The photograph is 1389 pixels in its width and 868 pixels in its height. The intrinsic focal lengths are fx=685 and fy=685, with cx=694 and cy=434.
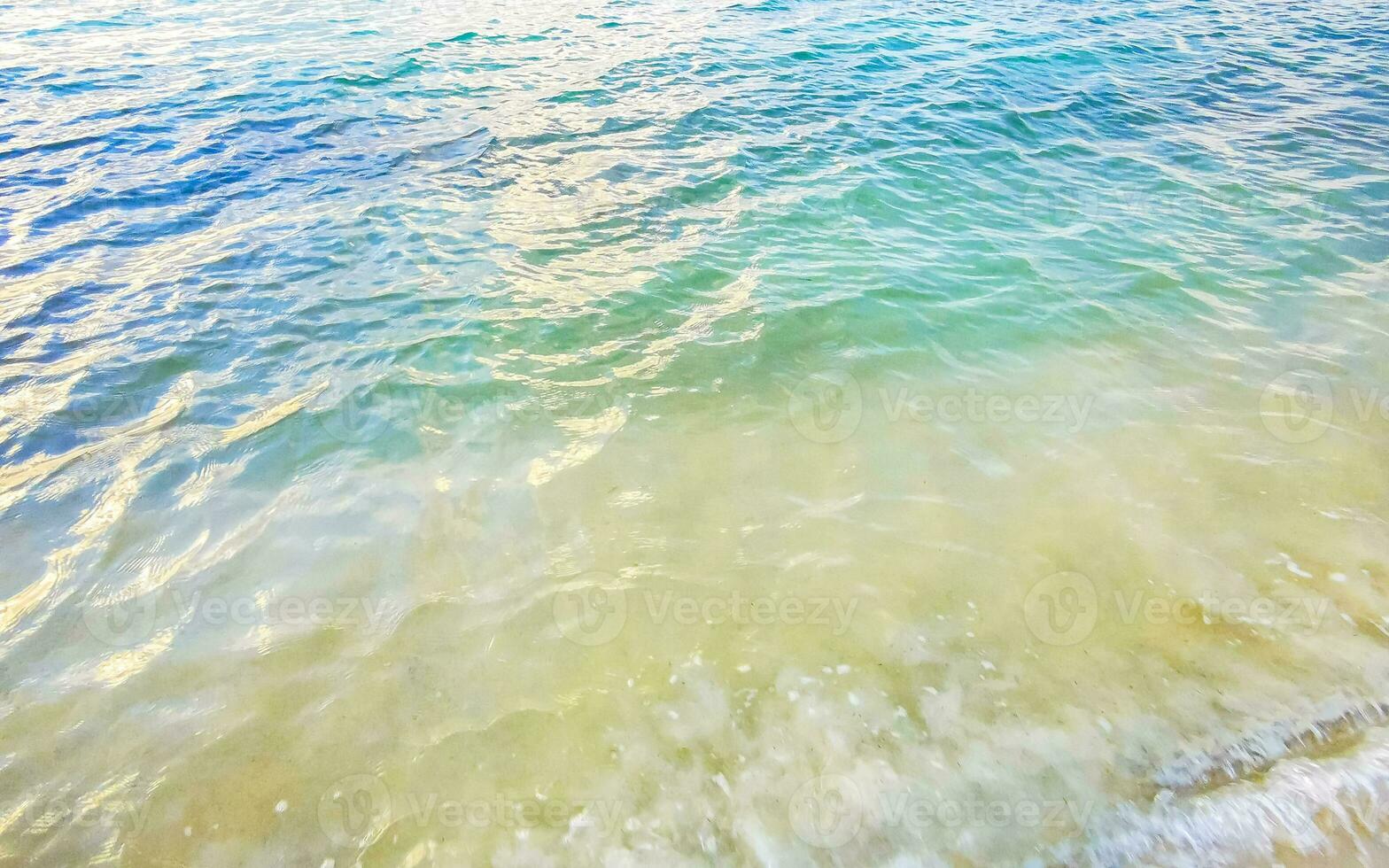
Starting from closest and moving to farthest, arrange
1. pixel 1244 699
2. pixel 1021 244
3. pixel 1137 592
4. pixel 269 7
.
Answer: pixel 1244 699 → pixel 1137 592 → pixel 1021 244 → pixel 269 7

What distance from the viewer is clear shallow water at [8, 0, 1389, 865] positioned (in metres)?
2.99

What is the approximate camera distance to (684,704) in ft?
11.0

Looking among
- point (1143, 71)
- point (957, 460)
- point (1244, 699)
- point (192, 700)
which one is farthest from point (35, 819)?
point (1143, 71)

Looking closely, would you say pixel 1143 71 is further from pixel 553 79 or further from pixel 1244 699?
pixel 1244 699

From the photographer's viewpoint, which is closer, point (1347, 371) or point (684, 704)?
point (684, 704)

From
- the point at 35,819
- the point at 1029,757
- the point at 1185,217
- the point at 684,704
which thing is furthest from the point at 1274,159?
the point at 35,819

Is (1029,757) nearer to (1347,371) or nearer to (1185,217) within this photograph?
(1347,371)

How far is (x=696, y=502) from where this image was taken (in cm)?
437

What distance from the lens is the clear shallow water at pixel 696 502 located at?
2.99 metres

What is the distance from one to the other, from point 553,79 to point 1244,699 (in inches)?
525

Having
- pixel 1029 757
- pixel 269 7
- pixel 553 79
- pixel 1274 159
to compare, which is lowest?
pixel 1029 757

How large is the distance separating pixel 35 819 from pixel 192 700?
0.66 meters

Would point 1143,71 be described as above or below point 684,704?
above

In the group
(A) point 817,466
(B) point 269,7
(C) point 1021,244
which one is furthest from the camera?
(B) point 269,7
